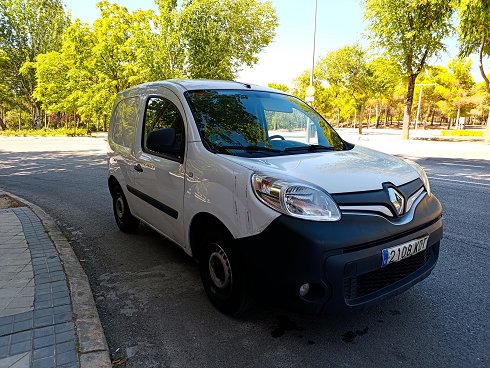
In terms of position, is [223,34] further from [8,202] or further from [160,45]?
[8,202]

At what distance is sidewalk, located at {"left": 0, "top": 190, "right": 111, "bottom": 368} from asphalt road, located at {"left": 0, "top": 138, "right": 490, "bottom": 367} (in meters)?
0.15

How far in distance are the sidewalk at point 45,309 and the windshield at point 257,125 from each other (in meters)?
1.64

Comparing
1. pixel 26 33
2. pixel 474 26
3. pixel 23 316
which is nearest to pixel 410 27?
pixel 474 26

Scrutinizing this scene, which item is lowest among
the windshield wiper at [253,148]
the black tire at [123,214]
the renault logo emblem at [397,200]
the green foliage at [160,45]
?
the black tire at [123,214]

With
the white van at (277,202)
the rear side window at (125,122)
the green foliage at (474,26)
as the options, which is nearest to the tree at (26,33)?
the green foliage at (474,26)

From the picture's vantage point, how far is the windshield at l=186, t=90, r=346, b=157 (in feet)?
9.58

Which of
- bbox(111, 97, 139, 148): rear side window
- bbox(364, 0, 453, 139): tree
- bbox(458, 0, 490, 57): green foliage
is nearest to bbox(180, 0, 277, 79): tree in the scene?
bbox(364, 0, 453, 139): tree

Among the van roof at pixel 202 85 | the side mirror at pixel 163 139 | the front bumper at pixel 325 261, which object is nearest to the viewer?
the front bumper at pixel 325 261

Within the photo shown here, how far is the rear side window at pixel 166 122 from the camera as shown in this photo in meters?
3.08

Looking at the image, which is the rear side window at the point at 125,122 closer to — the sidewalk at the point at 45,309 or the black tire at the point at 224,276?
the sidewalk at the point at 45,309

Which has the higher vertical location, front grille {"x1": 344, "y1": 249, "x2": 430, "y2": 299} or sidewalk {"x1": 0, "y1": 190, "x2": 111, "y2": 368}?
front grille {"x1": 344, "y1": 249, "x2": 430, "y2": 299}

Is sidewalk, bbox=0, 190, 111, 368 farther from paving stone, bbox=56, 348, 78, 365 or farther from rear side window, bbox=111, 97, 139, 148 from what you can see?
rear side window, bbox=111, 97, 139, 148

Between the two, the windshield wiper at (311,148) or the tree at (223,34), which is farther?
the tree at (223,34)

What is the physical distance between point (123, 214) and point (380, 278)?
3500 millimetres
